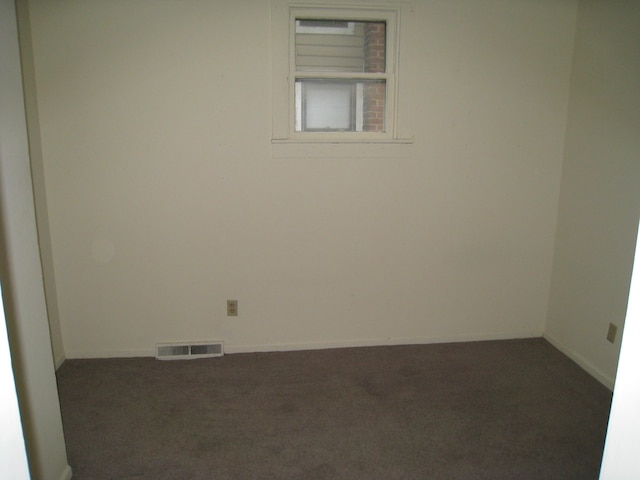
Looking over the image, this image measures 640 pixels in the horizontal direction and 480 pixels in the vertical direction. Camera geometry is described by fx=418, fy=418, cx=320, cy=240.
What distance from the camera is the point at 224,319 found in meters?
2.90

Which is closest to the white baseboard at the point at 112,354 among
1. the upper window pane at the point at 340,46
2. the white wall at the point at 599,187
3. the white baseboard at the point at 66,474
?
the white baseboard at the point at 66,474

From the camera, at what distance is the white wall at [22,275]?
146 cm

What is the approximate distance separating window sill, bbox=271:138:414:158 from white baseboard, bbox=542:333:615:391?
5.67 ft

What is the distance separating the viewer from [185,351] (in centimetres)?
286

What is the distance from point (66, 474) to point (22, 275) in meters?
0.89

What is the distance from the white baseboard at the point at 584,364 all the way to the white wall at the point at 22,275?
2.91 metres

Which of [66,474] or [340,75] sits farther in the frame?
[340,75]

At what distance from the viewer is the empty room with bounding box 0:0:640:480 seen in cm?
241

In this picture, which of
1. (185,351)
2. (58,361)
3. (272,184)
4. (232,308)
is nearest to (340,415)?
(232,308)

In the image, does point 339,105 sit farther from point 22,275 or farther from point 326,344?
point 22,275

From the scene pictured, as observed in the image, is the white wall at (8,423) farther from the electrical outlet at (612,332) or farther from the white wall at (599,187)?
the electrical outlet at (612,332)

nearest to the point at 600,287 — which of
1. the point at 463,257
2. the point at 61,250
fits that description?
the point at 463,257

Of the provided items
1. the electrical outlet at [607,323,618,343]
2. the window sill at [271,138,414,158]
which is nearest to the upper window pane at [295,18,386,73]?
the window sill at [271,138,414,158]

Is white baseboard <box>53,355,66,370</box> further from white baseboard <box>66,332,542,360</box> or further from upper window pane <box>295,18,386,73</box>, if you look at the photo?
upper window pane <box>295,18,386,73</box>
